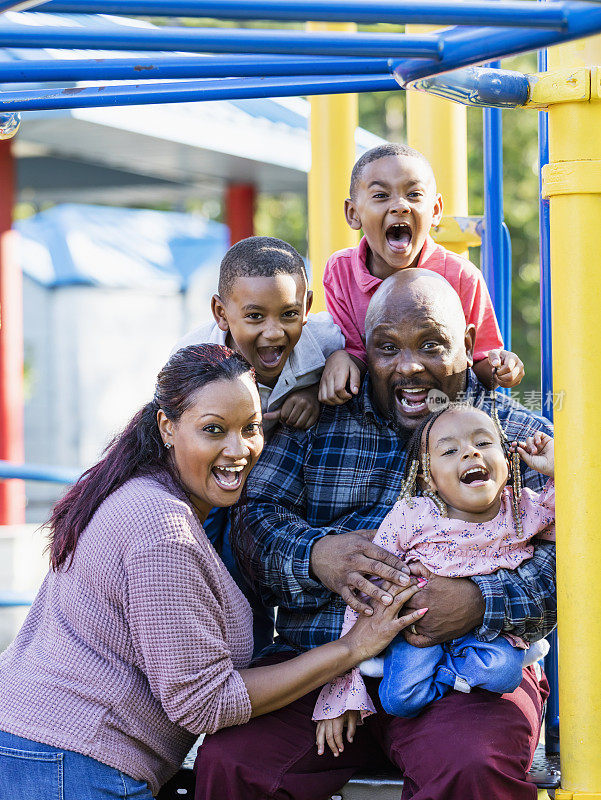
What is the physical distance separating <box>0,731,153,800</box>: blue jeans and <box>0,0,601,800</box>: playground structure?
94cm

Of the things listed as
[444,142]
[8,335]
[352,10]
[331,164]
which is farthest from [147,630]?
[8,335]

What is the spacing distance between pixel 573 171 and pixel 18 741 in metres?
1.62

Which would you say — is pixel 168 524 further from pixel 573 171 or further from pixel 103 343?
pixel 103 343

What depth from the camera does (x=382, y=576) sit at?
2551 millimetres

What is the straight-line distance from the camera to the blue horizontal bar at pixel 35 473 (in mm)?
4434

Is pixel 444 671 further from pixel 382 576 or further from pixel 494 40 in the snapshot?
pixel 494 40

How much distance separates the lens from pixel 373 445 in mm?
2930

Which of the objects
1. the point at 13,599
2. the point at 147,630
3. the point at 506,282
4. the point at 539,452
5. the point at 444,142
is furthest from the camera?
the point at 13,599

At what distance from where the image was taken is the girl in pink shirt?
2.47 meters

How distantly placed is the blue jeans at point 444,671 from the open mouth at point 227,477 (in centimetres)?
52

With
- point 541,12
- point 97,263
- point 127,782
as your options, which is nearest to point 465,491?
point 127,782

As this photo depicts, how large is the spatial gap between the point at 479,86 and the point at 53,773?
5.34ft

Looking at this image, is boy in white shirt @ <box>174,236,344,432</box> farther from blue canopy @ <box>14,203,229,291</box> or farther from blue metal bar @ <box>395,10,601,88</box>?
blue canopy @ <box>14,203,229,291</box>

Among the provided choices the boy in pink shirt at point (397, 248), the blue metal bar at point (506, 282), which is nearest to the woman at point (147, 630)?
the boy in pink shirt at point (397, 248)
